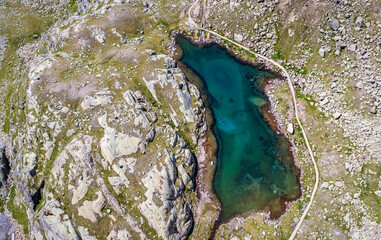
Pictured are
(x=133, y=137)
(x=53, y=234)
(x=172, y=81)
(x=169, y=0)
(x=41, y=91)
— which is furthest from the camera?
(x=169, y=0)

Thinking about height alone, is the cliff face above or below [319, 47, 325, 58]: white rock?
Answer: below

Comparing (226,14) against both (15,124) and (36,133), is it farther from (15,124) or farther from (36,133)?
(15,124)

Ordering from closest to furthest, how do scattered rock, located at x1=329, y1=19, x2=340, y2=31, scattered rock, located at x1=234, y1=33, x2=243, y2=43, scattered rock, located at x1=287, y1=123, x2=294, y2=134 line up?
scattered rock, located at x1=287, y1=123, x2=294, y2=134 < scattered rock, located at x1=329, y1=19, x2=340, y2=31 < scattered rock, located at x1=234, y1=33, x2=243, y2=43

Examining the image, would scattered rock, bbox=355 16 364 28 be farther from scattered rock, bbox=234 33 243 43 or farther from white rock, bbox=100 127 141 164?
white rock, bbox=100 127 141 164

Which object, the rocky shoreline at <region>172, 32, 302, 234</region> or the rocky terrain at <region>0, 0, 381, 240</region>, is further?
the rocky shoreline at <region>172, 32, 302, 234</region>

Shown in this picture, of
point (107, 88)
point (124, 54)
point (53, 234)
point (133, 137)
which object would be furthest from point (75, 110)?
point (53, 234)

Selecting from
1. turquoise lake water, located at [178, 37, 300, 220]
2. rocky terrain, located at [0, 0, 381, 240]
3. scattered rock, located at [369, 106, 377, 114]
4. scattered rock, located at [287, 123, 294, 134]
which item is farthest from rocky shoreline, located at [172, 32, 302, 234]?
scattered rock, located at [369, 106, 377, 114]
